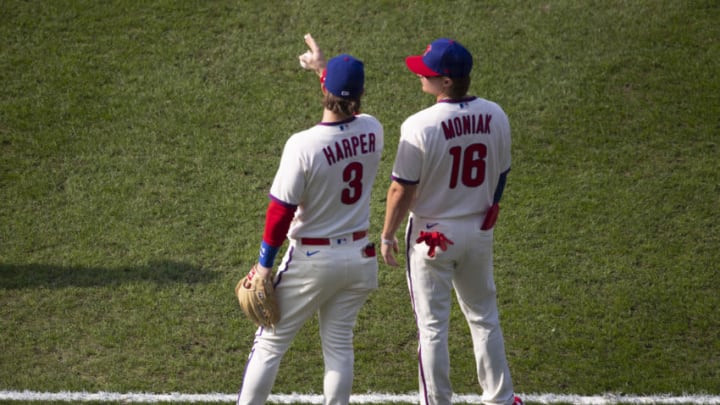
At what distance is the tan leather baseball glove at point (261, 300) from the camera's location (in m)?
4.42

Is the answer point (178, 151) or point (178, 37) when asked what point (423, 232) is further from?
point (178, 37)

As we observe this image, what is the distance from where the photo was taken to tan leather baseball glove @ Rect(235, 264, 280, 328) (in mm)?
4422

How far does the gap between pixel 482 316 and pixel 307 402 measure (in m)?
1.29

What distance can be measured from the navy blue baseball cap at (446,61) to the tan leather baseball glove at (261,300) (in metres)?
1.43

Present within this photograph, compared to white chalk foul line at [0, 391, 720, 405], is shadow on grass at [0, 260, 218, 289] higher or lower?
higher

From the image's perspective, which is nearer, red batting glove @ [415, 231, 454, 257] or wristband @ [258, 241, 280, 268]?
wristband @ [258, 241, 280, 268]

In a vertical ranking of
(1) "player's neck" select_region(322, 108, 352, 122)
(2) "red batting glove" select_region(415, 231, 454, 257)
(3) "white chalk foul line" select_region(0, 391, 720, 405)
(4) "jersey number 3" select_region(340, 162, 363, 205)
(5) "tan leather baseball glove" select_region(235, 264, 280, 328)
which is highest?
(1) "player's neck" select_region(322, 108, 352, 122)

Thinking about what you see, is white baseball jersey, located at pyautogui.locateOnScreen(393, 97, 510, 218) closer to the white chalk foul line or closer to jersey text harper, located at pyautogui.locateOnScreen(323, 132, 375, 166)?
jersey text harper, located at pyautogui.locateOnScreen(323, 132, 375, 166)

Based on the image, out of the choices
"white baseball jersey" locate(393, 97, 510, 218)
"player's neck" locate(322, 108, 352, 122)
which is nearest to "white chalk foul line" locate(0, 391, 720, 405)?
"white baseball jersey" locate(393, 97, 510, 218)

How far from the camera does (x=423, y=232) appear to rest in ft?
15.5

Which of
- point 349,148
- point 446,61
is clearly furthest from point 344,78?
point 446,61

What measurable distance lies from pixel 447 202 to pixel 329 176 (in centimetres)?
78

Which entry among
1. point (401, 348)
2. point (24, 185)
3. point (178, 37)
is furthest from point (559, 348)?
point (178, 37)

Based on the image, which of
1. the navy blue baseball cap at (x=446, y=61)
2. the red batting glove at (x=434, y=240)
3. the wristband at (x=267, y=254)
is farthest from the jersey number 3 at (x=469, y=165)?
the wristband at (x=267, y=254)
